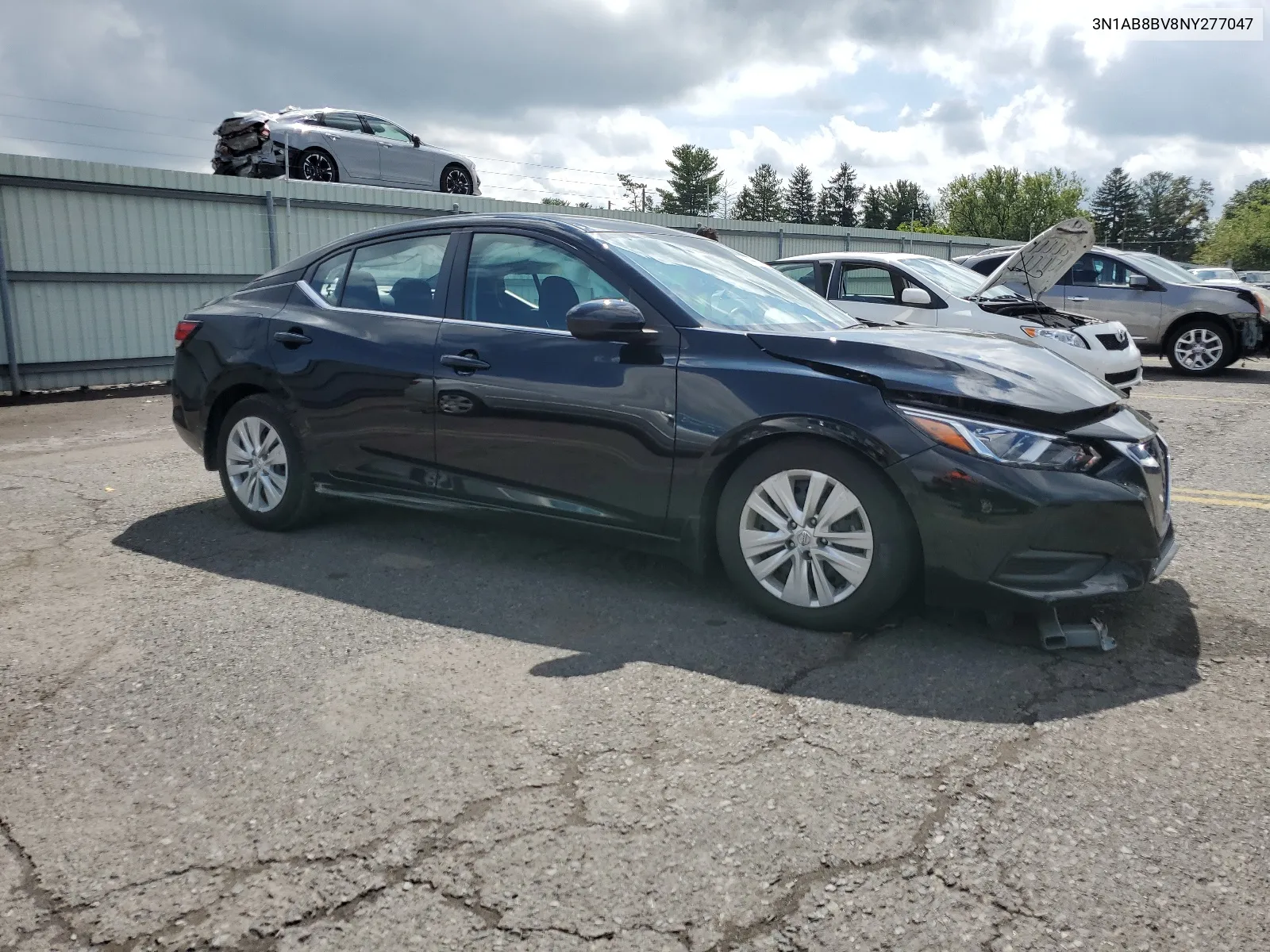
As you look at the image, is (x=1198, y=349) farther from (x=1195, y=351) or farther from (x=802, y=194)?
(x=802, y=194)

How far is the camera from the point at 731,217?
22016 mm

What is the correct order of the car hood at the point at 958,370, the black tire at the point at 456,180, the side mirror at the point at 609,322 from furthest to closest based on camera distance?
1. the black tire at the point at 456,180
2. the side mirror at the point at 609,322
3. the car hood at the point at 958,370

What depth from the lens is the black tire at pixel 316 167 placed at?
16.6 meters

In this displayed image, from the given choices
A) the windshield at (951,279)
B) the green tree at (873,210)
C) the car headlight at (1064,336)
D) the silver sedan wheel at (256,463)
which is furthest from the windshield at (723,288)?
the green tree at (873,210)

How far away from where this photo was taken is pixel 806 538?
3.68 metres

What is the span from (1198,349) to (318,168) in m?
13.2

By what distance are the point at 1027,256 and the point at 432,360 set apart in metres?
7.71

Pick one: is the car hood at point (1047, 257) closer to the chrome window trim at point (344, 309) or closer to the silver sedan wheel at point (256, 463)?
the chrome window trim at point (344, 309)

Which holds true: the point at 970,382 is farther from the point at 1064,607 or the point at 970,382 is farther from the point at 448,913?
the point at 448,913

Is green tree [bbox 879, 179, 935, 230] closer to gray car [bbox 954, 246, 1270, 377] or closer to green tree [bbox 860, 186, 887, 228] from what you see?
green tree [bbox 860, 186, 887, 228]

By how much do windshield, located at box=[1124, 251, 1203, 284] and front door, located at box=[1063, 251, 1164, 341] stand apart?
0.79ft

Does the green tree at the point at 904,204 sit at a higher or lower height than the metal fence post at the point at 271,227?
higher

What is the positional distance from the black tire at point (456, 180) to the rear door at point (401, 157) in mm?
306

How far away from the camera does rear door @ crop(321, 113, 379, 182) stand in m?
17.0
